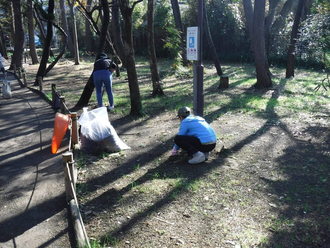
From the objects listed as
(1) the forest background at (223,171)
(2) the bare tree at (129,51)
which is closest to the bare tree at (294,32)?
(1) the forest background at (223,171)

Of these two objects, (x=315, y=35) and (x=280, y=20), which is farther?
(x=280, y=20)

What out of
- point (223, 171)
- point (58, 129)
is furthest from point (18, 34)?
point (223, 171)

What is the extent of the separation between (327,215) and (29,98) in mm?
10789

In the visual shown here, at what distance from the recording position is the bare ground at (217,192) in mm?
3977

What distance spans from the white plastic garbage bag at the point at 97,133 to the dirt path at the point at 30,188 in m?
A: 0.64

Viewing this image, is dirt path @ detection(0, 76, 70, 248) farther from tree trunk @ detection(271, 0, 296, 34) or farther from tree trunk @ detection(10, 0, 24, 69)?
tree trunk @ detection(271, 0, 296, 34)

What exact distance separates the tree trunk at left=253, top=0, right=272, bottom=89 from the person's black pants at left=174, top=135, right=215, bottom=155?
764 cm

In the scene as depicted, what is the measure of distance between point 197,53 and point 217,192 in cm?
286

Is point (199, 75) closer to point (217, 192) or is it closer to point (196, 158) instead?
point (196, 158)

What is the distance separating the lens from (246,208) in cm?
454

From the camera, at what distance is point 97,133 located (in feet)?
20.6

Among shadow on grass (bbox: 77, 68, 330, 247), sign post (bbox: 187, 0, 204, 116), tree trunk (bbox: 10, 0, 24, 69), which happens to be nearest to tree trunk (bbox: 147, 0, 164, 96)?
shadow on grass (bbox: 77, 68, 330, 247)

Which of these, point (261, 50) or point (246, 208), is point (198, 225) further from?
point (261, 50)

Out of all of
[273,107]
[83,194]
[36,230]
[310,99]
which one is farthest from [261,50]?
[36,230]
